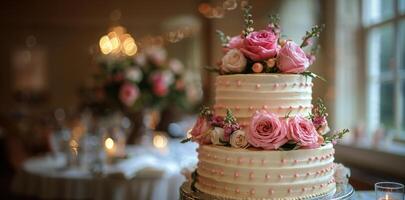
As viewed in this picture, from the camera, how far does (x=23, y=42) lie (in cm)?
936

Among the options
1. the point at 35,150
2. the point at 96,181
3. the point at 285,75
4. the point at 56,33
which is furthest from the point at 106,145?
the point at 56,33

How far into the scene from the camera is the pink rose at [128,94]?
346cm

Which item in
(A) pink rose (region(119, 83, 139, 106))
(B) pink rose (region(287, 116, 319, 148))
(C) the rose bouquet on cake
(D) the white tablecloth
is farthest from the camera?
(A) pink rose (region(119, 83, 139, 106))

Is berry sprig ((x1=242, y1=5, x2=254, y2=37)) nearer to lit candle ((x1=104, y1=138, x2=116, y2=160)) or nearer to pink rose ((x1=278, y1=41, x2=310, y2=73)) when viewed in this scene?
pink rose ((x1=278, y1=41, x2=310, y2=73))

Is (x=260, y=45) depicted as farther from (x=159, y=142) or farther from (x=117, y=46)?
(x=117, y=46)

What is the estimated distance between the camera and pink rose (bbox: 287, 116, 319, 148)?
4.34 ft

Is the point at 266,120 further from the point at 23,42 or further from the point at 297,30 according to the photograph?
the point at 23,42

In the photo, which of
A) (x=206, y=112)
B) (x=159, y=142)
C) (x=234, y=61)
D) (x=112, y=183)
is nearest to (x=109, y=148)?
(x=112, y=183)

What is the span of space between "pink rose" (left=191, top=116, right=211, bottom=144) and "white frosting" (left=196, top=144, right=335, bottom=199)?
3.2 inches

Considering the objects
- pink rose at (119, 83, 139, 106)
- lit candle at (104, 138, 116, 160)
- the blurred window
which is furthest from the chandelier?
the blurred window

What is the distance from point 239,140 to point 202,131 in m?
0.17

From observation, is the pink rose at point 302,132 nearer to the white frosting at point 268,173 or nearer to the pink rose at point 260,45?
the white frosting at point 268,173

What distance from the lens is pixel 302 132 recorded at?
133 centimetres

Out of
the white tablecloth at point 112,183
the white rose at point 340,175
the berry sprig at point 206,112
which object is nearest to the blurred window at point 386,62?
the white tablecloth at point 112,183
